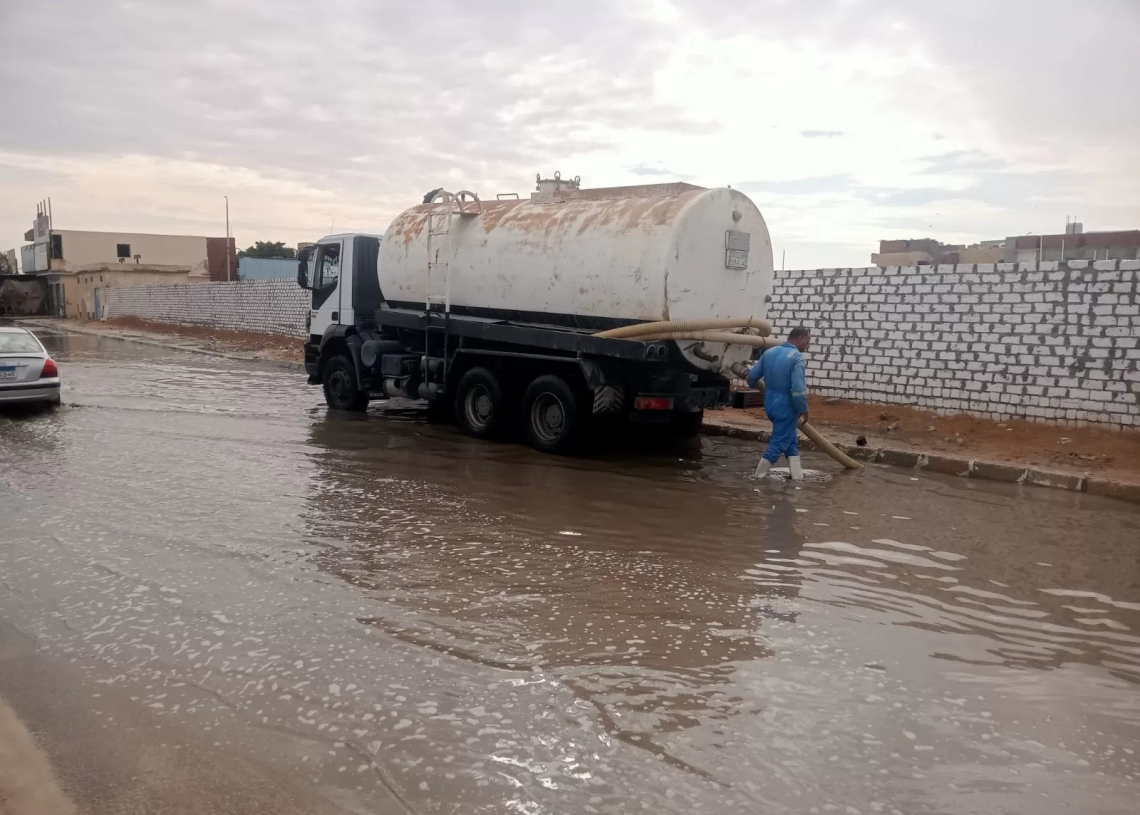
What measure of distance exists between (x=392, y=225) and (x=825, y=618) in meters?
9.28

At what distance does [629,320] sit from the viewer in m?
9.42

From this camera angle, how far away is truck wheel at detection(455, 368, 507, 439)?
10.8 m

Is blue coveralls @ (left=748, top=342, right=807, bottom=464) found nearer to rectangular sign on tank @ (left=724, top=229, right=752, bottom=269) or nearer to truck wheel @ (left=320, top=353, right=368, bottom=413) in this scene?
rectangular sign on tank @ (left=724, top=229, right=752, bottom=269)

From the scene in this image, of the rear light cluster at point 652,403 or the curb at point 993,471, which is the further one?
the rear light cluster at point 652,403

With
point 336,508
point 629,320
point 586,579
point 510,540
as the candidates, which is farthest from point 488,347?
point 586,579

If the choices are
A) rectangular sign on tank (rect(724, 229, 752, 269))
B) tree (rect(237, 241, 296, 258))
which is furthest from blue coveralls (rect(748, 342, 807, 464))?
tree (rect(237, 241, 296, 258))

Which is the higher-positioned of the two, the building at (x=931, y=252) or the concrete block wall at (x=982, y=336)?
the building at (x=931, y=252)

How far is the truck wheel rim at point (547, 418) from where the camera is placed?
1022cm

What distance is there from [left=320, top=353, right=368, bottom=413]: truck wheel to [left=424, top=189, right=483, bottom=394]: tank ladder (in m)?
2.00

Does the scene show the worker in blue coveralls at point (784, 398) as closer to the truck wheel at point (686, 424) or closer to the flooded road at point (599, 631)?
the flooded road at point (599, 631)

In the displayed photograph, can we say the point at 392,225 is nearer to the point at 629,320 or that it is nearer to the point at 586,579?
the point at 629,320

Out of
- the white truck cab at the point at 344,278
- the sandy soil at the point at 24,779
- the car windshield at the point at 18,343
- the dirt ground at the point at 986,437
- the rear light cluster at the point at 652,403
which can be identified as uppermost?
the white truck cab at the point at 344,278

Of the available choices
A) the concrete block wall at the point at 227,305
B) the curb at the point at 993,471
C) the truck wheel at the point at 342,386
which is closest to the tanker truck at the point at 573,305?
the truck wheel at the point at 342,386

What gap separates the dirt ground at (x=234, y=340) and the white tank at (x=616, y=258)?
13142mm
